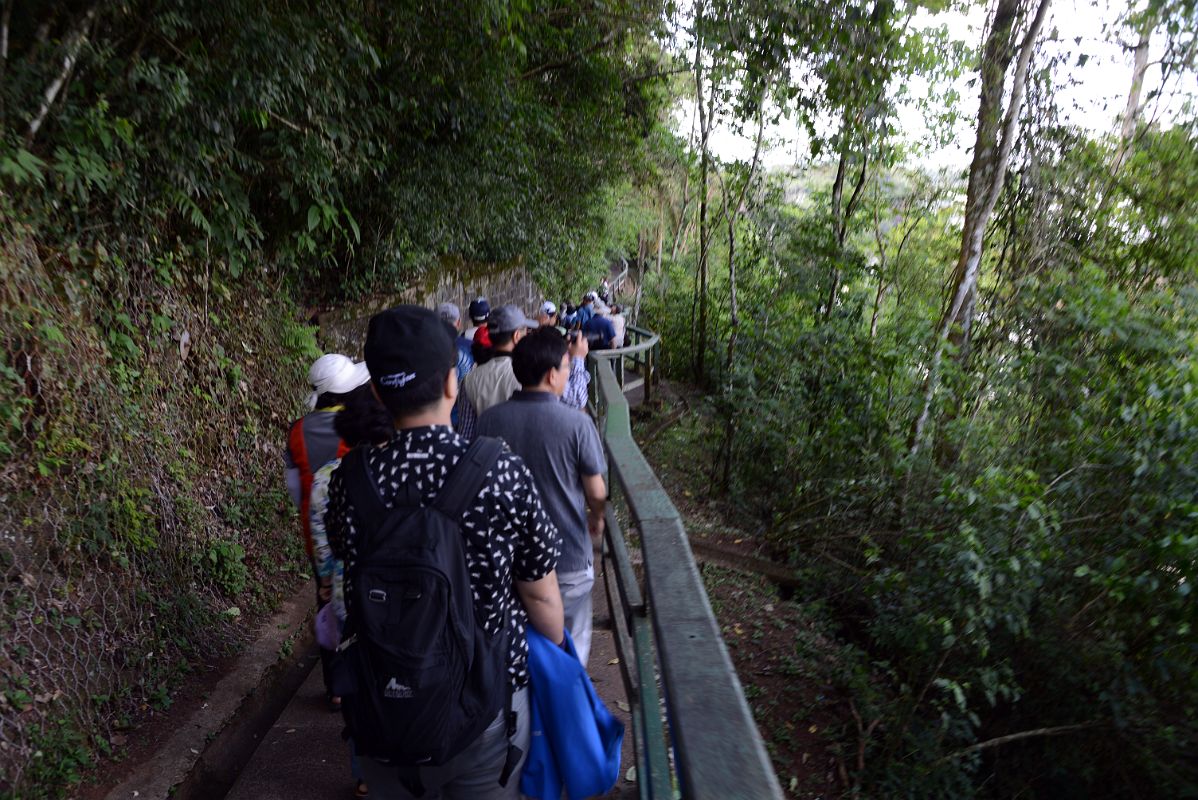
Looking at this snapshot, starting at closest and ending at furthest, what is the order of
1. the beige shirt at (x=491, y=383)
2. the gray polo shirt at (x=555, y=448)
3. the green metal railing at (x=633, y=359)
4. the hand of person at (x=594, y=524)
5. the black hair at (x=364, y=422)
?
the black hair at (x=364, y=422) < the gray polo shirt at (x=555, y=448) < the hand of person at (x=594, y=524) < the beige shirt at (x=491, y=383) < the green metal railing at (x=633, y=359)

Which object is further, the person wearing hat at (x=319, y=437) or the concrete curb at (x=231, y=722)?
the concrete curb at (x=231, y=722)

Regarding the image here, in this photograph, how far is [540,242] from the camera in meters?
13.6

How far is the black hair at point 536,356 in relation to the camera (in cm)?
260

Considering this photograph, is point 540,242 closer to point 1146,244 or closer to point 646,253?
point 1146,244

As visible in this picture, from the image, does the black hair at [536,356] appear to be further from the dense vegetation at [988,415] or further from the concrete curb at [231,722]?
the dense vegetation at [988,415]

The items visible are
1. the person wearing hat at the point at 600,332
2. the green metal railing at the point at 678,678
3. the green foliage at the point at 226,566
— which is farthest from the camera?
the person wearing hat at the point at 600,332


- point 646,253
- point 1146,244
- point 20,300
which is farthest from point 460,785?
point 646,253

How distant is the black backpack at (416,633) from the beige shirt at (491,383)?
2021 mm

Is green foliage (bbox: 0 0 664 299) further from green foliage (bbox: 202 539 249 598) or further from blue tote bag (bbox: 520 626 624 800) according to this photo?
blue tote bag (bbox: 520 626 624 800)

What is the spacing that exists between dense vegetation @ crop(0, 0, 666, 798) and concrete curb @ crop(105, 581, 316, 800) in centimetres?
20

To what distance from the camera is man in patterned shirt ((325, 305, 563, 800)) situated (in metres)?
1.50

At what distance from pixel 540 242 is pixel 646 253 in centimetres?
1756

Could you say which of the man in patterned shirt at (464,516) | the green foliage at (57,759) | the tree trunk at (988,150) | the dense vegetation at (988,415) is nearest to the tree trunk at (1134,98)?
the dense vegetation at (988,415)

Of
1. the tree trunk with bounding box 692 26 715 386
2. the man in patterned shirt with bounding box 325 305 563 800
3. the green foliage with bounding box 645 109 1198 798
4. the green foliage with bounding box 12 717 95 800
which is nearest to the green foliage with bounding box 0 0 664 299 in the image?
the tree trunk with bounding box 692 26 715 386
